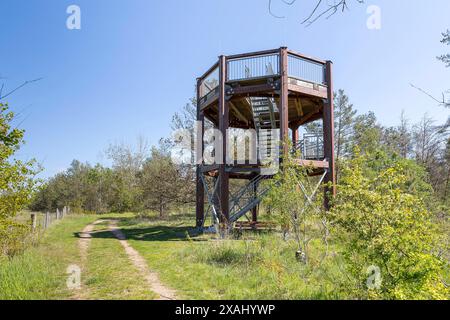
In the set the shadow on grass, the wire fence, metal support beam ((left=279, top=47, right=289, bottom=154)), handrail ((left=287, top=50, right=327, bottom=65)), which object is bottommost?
the shadow on grass

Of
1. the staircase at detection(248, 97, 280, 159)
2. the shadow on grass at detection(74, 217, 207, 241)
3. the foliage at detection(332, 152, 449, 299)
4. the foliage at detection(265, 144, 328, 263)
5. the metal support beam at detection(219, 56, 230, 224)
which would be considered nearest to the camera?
the foliage at detection(332, 152, 449, 299)

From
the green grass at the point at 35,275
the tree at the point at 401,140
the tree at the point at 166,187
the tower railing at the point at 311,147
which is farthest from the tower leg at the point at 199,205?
the tree at the point at 401,140

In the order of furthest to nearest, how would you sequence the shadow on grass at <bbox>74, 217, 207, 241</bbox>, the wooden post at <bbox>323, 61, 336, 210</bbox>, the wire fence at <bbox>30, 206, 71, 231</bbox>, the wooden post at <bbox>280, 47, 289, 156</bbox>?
the wooden post at <bbox>323, 61, 336, 210</bbox>
the shadow on grass at <bbox>74, 217, 207, 241</bbox>
the wooden post at <bbox>280, 47, 289, 156</bbox>
the wire fence at <bbox>30, 206, 71, 231</bbox>

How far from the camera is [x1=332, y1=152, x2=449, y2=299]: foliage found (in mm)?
4438

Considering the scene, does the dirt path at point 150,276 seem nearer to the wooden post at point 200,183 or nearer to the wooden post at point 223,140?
the wooden post at point 223,140

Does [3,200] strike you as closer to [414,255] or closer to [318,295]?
[318,295]

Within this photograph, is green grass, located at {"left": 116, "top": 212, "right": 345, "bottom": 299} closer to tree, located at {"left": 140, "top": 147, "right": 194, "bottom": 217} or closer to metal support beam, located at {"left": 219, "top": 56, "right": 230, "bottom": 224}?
metal support beam, located at {"left": 219, "top": 56, "right": 230, "bottom": 224}

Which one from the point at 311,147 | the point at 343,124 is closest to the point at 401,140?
the point at 343,124

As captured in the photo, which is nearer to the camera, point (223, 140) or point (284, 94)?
point (284, 94)

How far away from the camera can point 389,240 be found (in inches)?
181

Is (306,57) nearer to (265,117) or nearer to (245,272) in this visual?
(265,117)

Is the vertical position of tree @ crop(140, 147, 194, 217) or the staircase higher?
the staircase

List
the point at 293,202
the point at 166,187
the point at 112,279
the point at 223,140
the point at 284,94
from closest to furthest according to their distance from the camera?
1. the point at 112,279
2. the point at 293,202
3. the point at 284,94
4. the point at 223,140
5. the point at 166,187
